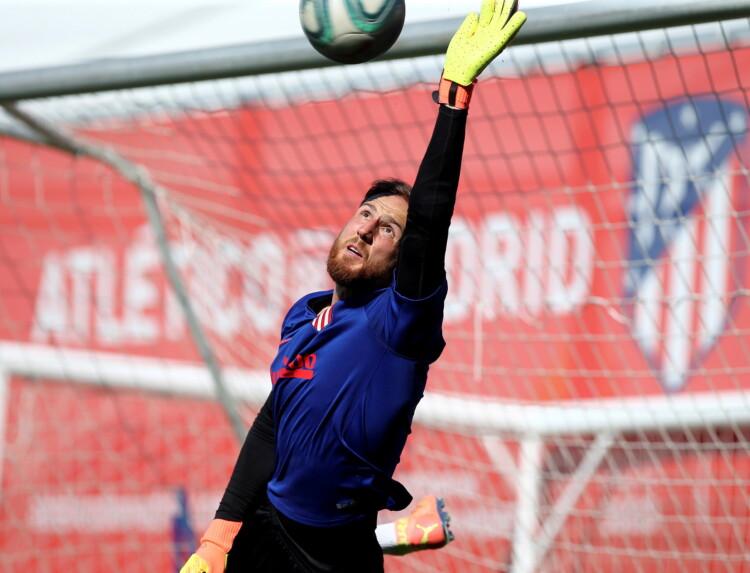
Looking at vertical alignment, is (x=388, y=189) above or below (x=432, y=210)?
above

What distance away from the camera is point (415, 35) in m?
2.97

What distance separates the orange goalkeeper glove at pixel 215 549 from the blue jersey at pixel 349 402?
0.53 ft

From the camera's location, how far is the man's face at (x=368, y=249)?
7.91ft

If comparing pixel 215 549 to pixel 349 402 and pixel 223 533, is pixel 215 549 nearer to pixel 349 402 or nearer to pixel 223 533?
pixel 223 533

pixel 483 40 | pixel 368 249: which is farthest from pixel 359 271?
pixel 483 40

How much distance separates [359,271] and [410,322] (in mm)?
233

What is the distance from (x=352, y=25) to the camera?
2.37 meters

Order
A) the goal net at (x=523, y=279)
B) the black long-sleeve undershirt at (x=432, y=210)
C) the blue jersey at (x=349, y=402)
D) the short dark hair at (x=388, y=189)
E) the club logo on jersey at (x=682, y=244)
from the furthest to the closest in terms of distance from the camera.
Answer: the club logo on jersey at (x=682, y=244) < the goal net at (x=523, y=279) < the short dark hair at (x=388, y=189) < the blue jersey at (x=349, y=402) < the black long-sleeve undershirt at (x=432, y=210)

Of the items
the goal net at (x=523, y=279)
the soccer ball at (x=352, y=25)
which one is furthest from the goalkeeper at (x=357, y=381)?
the goal net at (x=523, y=279)

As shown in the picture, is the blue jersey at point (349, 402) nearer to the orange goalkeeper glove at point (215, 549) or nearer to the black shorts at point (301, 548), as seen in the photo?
the black shorts at point (301, 548)

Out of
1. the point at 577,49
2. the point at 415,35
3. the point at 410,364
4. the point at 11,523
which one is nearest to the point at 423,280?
the point at 410,364

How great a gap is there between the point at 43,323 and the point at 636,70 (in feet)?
9.89

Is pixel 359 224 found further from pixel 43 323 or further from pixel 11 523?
pixel 11 523

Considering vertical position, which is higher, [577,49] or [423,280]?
[577,49]
